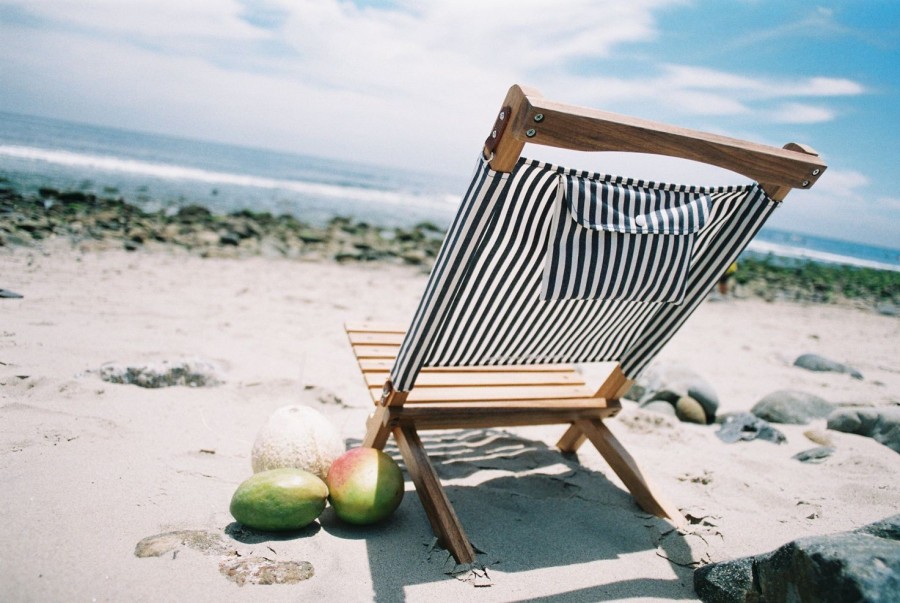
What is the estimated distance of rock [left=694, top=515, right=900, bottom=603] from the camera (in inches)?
61.3

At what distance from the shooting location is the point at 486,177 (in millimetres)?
1935

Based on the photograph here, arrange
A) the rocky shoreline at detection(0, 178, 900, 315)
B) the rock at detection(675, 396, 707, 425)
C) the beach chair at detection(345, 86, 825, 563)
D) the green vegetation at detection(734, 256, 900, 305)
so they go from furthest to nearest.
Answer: the green vegetation at detection(734, 256, 900, 305), the rocky shoreline at detection(0, 178, 900, 315), the rock at detection(675, 396, 707, 425), the beach chair at detection(345, 86, 825, 563)

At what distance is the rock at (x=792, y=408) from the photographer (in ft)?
13.9

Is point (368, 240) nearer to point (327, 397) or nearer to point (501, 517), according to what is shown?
point (327, 397)

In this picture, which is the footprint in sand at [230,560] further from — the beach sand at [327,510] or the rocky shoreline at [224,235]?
the rocky shoreline at [224,235]

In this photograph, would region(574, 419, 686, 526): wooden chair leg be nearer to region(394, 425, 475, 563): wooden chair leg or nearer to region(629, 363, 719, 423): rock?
region(394, 425, 475, 563): wooden chair leg

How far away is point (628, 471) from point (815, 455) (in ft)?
4.90

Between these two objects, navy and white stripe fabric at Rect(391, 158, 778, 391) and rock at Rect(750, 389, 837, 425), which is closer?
navy and white stripe fabric at Rect(391, 158, 778, 391)

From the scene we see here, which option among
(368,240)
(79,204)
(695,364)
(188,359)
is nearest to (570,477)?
(188,359)

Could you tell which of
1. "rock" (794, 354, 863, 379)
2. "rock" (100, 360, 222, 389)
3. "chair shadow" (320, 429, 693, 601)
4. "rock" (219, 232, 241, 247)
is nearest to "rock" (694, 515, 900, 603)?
"chair shadow" (320, 429, 693, 601)

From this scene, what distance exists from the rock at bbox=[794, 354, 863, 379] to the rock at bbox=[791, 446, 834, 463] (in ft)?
9.03

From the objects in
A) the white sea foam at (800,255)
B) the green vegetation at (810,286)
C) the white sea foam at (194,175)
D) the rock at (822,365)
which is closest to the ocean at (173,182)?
the white sea foam at (194,175)

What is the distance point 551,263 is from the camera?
214cm

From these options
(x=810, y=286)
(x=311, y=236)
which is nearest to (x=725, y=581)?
(x=311, y=236)
